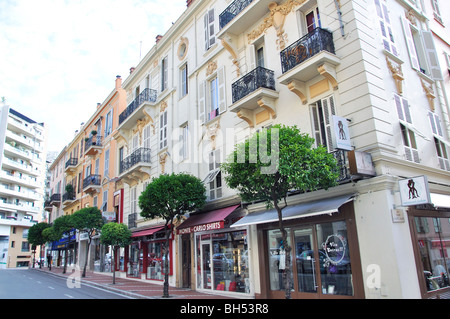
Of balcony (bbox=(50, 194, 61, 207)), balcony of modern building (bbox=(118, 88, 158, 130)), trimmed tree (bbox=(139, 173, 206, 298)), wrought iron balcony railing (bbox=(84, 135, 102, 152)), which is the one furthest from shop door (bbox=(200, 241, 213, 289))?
balcony (bbox=(50, 194, 61, 207))

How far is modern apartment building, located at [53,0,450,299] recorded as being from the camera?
29.0 ft

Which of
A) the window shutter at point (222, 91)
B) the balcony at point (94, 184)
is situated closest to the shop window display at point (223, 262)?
the window shutter at point (222, 91)

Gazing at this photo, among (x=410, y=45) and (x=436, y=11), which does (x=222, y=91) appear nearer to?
(x=410, y=45)

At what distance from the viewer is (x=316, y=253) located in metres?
10.1

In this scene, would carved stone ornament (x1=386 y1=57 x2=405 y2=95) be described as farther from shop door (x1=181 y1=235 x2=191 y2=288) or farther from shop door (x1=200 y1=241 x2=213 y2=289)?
shop door (x1=181 y1=235 x2=191 y2=288)

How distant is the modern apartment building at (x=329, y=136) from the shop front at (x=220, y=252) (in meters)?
0.07

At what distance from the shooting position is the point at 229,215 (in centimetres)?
1351

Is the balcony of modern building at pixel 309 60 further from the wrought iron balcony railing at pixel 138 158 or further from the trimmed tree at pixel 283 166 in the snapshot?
the wrought iron balcony railing at pixel 138 158

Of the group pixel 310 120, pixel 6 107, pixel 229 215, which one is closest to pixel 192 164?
pixel 229 215

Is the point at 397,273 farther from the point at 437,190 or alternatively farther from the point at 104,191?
the point at 104,191

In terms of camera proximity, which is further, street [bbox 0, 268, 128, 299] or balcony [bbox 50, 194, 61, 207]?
balcony [bbox 50, 194, 61, 207]

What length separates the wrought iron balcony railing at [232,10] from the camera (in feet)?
45.3

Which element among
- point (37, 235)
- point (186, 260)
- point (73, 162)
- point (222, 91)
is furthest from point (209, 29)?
point (37, 235)

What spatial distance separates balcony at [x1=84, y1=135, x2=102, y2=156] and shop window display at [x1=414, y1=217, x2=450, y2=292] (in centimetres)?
2608
